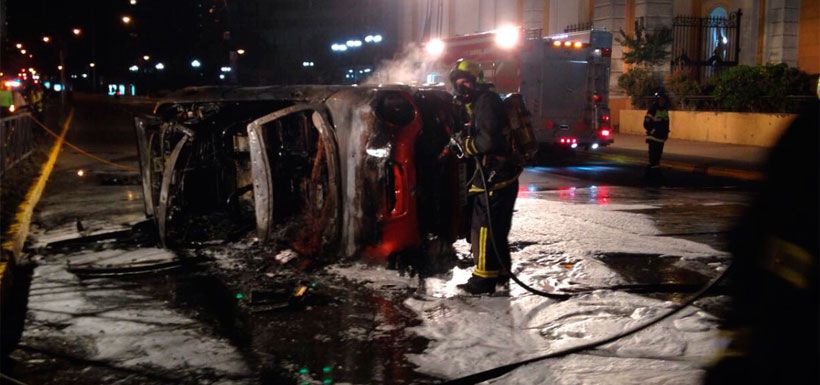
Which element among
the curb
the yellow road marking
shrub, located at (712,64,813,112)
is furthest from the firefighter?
shrub, located at (712,64,813,112)

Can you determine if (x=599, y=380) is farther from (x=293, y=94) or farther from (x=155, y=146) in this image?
(x=155, y=146)

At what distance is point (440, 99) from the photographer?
6.21 metres

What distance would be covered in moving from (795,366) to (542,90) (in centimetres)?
1430

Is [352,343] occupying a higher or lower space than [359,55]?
lower

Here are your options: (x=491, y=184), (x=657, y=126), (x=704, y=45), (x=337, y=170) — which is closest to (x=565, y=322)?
(x=491, y=184)

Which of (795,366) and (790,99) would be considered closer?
(795,366)

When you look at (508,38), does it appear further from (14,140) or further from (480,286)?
(480,286)

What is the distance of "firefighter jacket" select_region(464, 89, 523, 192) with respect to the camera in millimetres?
5438

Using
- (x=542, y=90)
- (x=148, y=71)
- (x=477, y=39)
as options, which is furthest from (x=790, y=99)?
(x=148, y=71)

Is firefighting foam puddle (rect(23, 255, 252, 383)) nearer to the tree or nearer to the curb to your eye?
the curb

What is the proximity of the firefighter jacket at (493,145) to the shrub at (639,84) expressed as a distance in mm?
18076

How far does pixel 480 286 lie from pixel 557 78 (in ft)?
36.2

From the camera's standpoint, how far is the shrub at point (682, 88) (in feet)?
67.2

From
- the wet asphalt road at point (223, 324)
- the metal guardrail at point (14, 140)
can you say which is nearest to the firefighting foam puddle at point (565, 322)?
the wet asphalt road at point (223, 324)
